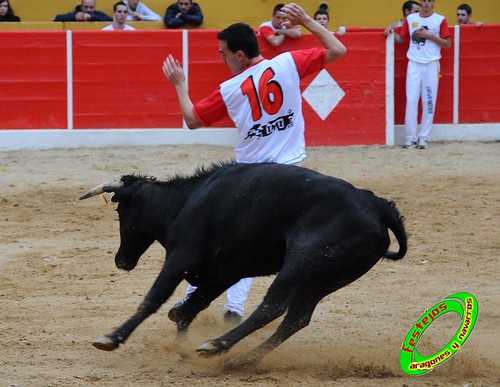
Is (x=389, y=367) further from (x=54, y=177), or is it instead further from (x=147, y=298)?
(x=54, y=177)

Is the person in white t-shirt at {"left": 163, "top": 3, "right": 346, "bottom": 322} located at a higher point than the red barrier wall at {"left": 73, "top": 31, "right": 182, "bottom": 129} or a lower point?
Answer: higher

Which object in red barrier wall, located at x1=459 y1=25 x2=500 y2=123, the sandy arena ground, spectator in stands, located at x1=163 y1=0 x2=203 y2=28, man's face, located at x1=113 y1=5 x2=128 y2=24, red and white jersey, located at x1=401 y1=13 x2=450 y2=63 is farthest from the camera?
spectator in stands, located at x1=163 y1=0 x2=203 y2=28

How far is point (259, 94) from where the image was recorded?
5574mm

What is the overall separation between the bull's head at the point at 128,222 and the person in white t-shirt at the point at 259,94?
15.1 inches

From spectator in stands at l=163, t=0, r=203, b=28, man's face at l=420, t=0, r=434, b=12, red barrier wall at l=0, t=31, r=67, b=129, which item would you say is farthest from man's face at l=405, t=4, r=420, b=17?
red barrier wall at l=0, t=31, r=67, b=129

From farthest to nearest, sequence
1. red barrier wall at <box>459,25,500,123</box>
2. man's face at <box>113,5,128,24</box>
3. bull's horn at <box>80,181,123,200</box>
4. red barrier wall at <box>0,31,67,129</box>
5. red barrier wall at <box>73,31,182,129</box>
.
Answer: red barrier wall at <box>459,25,500,123</box>, man's face at <box>113,5,128,24</box>, red barrier wall at <box>73,31,182,129</box>, red barrier wall at <box>0,31,67,129</box>, bull's horn at <box>80,181,123,200</box>

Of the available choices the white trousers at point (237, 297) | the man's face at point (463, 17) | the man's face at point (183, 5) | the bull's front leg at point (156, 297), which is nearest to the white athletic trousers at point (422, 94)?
the man's face at point (463, 17)

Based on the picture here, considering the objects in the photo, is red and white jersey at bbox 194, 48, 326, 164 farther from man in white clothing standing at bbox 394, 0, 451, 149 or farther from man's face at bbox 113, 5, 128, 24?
man's face at bbox 113, 5, 128, 24

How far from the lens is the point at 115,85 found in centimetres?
1238

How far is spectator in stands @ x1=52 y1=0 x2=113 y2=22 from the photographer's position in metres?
13.2

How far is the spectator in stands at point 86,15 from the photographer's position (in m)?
13.2

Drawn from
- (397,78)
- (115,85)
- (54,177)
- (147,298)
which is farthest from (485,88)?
(147,298)

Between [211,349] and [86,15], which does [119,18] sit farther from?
[211,349]

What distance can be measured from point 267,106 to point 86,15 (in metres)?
8.13
